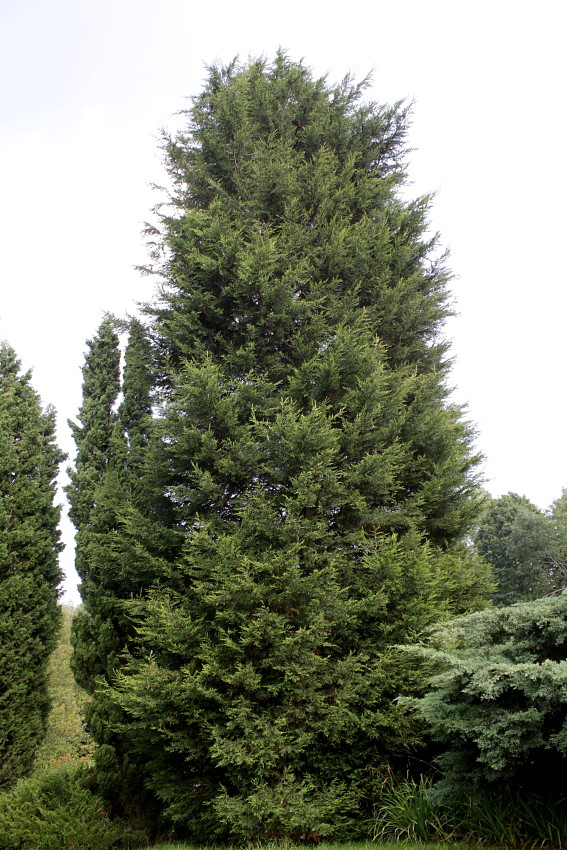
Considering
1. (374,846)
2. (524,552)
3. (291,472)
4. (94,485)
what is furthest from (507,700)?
(524,552)

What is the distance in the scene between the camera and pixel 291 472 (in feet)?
20.5

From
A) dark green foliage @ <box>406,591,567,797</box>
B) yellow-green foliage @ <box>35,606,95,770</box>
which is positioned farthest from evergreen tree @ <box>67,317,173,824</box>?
yellow-green foliage @ <box>35,606,95,770</box>

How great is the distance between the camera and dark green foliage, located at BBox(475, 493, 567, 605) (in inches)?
881

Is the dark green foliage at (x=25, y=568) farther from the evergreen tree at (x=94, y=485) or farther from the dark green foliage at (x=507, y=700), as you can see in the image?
the dark green foliage at (x=507, y=700)

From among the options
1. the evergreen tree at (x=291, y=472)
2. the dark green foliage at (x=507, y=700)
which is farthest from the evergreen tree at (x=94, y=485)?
the dark green foliage at (x=507, y=700)

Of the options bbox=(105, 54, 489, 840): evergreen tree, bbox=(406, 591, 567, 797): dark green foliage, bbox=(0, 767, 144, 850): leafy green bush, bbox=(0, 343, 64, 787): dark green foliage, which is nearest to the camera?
bbox=(406, 591, 567, 797): dark green foliage

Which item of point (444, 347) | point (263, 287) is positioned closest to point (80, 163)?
point (263, 287)

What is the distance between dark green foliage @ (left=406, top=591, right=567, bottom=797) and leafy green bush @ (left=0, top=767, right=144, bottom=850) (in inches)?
177

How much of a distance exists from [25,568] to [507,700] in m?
8.54

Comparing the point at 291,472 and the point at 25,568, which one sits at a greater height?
the point at 291,472

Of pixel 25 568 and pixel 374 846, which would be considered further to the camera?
pixel 25 568

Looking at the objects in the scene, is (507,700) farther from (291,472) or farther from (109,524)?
(109,524)

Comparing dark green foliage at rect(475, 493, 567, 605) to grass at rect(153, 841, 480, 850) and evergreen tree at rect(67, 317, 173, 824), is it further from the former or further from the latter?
grass at rect(153, 841, 480, 850)

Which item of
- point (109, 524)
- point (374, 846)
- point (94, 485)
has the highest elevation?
point (94, 485)
